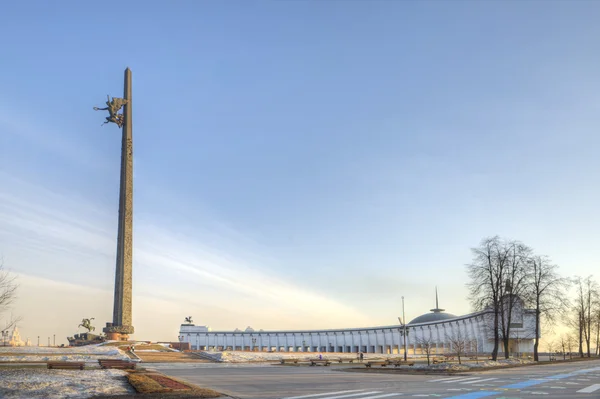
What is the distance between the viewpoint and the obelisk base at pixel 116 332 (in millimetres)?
67875

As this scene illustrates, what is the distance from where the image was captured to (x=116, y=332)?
6812cm

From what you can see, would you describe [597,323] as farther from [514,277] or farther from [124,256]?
[124,256]

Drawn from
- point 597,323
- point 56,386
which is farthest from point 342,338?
point 56,386

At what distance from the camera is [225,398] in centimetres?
1825

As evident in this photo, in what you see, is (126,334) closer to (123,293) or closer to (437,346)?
(123,293)

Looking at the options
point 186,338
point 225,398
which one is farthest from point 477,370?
point 186,338

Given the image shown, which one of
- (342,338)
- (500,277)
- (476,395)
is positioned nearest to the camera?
(476,395)

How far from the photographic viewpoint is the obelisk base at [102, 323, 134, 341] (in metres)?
67.9

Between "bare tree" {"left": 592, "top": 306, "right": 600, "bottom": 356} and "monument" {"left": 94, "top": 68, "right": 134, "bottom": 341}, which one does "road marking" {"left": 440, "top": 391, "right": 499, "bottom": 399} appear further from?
"bare tree" {"left": 592, "top": 306, "right": 600, "bottom": 356}

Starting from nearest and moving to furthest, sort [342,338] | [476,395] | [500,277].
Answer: [476,395]
[500,277]
[342,338]

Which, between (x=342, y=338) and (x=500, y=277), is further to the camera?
(x=342, y=338)

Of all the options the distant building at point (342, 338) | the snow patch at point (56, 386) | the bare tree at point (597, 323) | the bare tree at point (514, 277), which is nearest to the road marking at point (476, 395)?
the snow patch at point (56, 386)

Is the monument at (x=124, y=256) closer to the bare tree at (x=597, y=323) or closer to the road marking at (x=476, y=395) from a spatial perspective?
the road marking at (x=476, y=395)

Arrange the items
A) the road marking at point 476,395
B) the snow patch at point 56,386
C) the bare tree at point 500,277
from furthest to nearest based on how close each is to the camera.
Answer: the bare tree at point 500,277
the road marking at point 476,395
the snow patch at point 56,386
